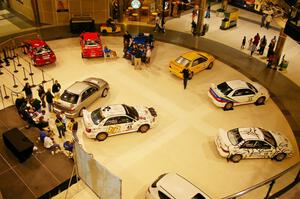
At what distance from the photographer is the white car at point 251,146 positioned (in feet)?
47.6

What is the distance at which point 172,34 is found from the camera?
2722 cm

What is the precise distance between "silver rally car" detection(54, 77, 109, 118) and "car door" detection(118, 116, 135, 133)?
8.80 ft

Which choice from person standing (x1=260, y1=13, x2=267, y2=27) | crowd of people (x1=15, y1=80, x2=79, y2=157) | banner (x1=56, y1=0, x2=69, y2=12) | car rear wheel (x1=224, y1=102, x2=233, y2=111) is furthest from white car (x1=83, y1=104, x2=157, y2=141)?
person standing (x1=260, y1=13, x2=267, y2=27)

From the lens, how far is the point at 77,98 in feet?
55.0

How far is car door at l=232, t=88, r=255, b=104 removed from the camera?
59.2 ft

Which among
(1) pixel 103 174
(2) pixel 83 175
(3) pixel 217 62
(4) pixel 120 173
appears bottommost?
(4) pixel 120 173

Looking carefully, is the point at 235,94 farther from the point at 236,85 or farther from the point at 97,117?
the point at 97,117

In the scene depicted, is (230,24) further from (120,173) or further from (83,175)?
(83,175)

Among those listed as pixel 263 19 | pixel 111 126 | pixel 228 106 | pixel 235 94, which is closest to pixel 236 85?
pixel 235 94

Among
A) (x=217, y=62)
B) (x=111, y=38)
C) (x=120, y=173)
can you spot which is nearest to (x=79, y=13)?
(x=111, y=38)

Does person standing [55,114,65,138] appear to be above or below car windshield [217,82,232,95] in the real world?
below

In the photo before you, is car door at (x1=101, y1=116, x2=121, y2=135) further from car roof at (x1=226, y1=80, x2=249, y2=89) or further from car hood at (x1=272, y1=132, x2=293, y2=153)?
car hood at (x1=272, y1=132, x2=293, y2=153)

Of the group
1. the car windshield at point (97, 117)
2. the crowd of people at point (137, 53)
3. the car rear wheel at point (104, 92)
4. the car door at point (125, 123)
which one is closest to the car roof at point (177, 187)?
the car door at point (125, 123)

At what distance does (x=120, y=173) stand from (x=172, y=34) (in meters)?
16.1
